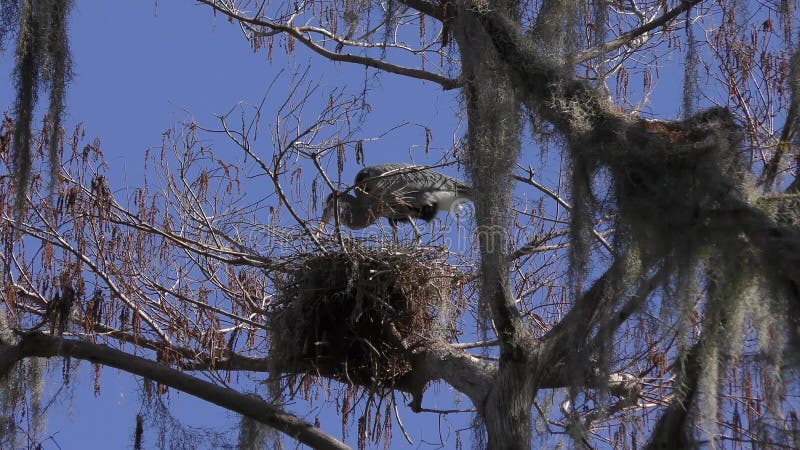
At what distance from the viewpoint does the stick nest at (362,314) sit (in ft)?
20.1

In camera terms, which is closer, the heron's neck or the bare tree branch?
the bare tree branch

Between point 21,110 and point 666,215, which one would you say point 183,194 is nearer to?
point 21,110

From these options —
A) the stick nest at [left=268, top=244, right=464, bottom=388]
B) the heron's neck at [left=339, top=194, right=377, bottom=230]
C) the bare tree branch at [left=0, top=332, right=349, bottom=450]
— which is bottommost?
the bare tree branch at [left=0, top=332, right=349, bottom=450]

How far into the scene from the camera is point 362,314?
20.4 ft

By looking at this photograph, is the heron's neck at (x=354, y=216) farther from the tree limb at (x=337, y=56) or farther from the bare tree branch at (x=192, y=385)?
the bare tree branch at (x=192, y=385)

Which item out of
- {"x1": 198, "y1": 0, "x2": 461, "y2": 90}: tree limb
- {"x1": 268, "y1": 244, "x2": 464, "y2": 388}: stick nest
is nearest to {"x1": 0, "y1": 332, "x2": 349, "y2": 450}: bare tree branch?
{"x1": 268, "y1": 244, "x2": 464, "y2": 388}: stick nest

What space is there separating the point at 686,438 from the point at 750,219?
1.05 m

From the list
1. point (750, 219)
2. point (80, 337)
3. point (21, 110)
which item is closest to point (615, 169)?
point (750, 219)

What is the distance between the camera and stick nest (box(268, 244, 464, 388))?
6113 mm

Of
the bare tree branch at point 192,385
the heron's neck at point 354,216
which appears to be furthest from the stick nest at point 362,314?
the heron's neck at point 354,216

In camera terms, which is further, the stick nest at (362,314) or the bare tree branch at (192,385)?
the stick nest at (362,314)

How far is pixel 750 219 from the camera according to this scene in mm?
3840

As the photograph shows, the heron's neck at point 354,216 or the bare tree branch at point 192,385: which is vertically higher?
the heron's neck at point 354,216

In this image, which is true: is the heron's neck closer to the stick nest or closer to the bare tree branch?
the stick nest
